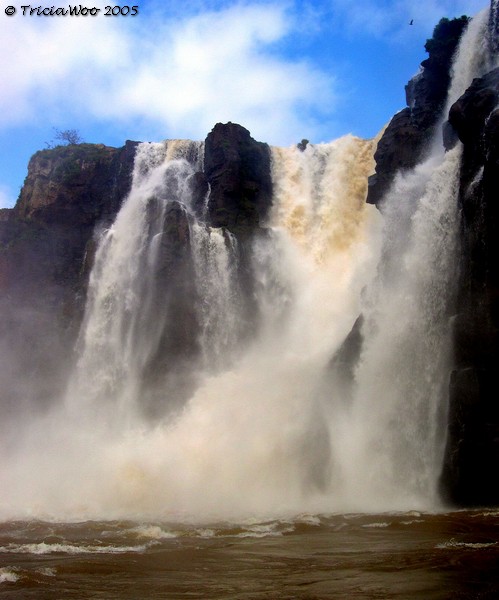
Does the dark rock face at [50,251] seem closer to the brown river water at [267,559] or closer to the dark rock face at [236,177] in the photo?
the dark rock face at [236,177]

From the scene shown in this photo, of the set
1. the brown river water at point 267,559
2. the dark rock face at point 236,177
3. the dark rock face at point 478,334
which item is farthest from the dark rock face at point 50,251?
the dark rock face at point 478,334

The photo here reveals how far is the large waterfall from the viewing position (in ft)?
69.2

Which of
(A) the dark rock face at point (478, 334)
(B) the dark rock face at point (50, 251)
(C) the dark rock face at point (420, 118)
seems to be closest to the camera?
(A) the dark rock face at point (478, 334)

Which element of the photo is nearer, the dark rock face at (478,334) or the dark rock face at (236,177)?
the dark rock face at (478,334)

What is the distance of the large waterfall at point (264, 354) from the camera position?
21.1 m

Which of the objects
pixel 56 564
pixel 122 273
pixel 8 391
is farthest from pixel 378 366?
pixel 8 391

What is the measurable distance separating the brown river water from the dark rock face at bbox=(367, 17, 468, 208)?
16891 millimetres

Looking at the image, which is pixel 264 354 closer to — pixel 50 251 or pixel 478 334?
pixel 478 334

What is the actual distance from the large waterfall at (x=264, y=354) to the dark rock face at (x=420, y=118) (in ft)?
3.32

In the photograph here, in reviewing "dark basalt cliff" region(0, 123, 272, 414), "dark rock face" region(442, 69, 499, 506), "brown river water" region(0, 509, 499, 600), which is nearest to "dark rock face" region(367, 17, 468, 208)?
"dark rock face" region(442, 69, 499, 506)

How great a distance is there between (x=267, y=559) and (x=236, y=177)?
95.5 feet

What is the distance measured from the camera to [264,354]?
31.8 m

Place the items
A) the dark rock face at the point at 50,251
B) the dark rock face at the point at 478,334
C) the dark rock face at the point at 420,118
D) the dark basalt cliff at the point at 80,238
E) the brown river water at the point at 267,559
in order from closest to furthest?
the brown river water at the point at 267,559
the dark rock face at the point at 478,334
the dark rock face at the point at 420,118
the dark basalt cliff at the point at 80,238
the dark rock face at the point at 50,251

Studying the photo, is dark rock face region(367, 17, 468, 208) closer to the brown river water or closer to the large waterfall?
the large waterfall
